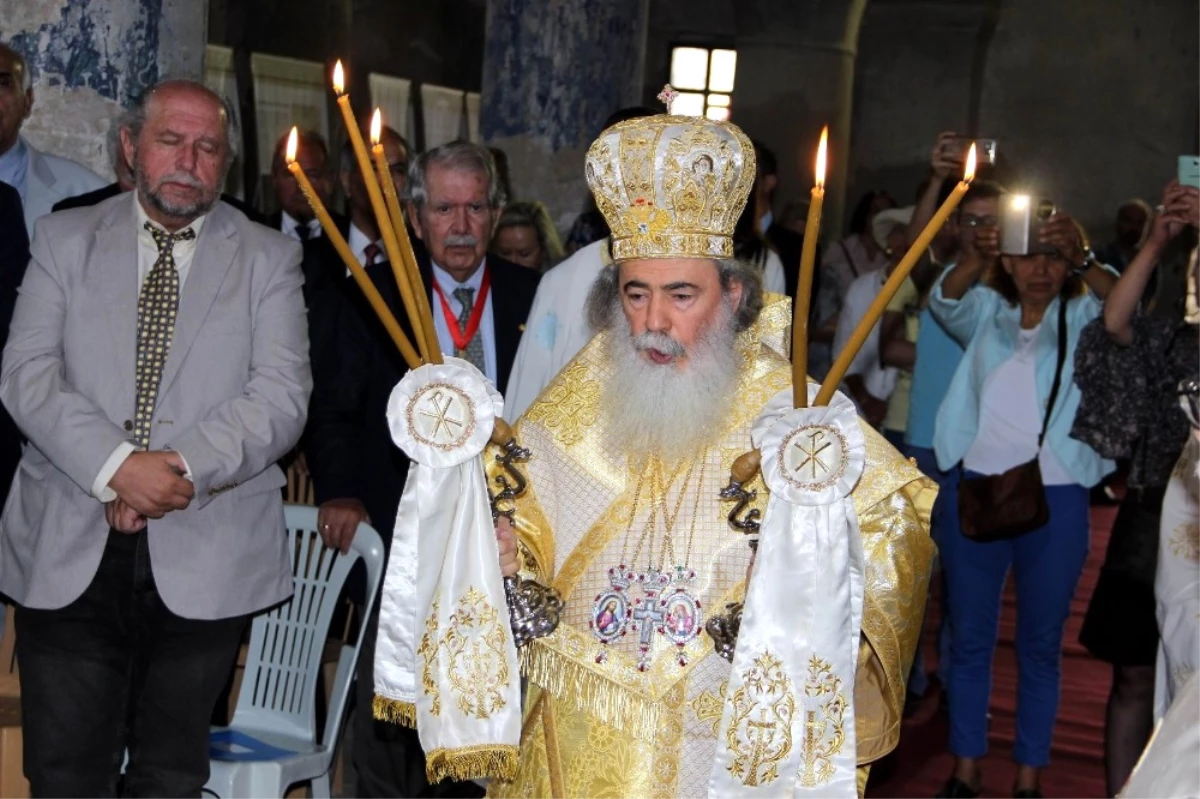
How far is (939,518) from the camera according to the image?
20.6 ft

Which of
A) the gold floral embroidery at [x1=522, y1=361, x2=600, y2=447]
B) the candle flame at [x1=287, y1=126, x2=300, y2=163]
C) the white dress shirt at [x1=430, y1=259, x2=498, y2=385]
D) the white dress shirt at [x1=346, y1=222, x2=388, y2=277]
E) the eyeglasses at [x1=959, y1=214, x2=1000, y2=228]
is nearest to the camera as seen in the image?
the candle flame at [x1=287, y1=126, x2=300, y2=163]

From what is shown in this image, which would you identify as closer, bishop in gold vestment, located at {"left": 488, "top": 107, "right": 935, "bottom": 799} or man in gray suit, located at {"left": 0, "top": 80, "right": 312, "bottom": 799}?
bishop in gold vestment, located at {"left": 488, "top": 107, "right": 935, "bottom": 799}

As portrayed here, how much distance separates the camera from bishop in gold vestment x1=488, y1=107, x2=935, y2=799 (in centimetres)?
325

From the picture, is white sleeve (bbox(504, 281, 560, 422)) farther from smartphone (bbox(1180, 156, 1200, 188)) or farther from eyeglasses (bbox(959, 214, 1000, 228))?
eyeglasses (bbox(959, 214, 1000, 228))

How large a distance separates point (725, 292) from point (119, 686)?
168 centimetres

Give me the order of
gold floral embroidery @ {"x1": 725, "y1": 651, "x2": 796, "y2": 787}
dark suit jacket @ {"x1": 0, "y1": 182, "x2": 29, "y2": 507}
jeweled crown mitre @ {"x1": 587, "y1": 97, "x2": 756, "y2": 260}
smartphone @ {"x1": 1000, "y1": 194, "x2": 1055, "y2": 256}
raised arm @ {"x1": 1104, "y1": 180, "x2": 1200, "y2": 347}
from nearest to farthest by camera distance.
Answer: gold floral embroidery @ {"x1": 725, "y1": 651, "x2": 796, "y2": 787} < jeweled crown mitre @ {"x1": 587, "y1": 97, "x2": 756, "y2": 260} < dark suit jacket @ {"x1": 0, "y1": 182, "x2": 29, "y2": 507} < raised arm @ {"x1": 1104, "y1": 180, "x2": 1200, "y2": 347} < smartphone @ {"x1": 1000, "y1": 194, "x2": 1055, "y2": 256}

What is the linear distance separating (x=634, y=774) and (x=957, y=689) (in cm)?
278

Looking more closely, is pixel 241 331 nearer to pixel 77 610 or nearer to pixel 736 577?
pixel 77 610

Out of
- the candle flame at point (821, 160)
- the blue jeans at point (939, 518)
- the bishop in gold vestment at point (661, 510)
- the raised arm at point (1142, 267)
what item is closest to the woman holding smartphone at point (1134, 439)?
the raised arm at point (1142, 267)

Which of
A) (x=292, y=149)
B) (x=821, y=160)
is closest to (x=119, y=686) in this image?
(x=292, y=149)

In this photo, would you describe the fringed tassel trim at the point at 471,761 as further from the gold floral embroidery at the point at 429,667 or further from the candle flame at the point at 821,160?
the candle flame at the point at 821,160

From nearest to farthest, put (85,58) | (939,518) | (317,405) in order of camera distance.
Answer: (317,405) < (85,58) < (939,518)

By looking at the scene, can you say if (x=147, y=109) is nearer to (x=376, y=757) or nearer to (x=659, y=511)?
(x=659, y=511)

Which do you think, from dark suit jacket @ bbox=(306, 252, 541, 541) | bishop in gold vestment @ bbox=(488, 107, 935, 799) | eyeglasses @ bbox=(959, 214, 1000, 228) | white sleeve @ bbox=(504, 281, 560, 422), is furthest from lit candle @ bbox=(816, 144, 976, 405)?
eyeglasses @ bbox=(959, 214, 1000, 228)
